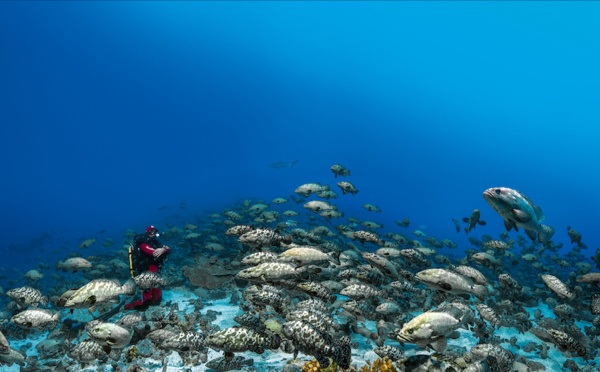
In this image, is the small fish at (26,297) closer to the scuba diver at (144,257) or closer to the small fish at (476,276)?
the scuba diver at (144,257)

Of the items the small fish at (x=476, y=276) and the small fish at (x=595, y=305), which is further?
the small fish at (x=595, y=305)

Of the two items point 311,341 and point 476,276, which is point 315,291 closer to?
point 311,341

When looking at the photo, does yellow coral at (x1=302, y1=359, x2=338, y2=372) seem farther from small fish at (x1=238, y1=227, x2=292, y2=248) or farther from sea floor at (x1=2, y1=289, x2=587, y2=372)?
small fish at (x1=238, y1=227, x2=292, y2=248)

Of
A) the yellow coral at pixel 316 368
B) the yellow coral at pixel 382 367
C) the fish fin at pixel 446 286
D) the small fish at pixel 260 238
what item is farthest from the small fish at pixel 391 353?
the small fish at pixel 260 238

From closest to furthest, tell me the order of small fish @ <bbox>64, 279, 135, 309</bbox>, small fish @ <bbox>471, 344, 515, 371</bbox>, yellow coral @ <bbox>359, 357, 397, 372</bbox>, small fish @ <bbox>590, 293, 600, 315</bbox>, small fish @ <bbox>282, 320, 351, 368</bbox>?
small fish @ <bbox>282, 320, 351, 368</bbox>
small fish @ <bbox>64, 279, 135, 309</bbox>
small fish @ <bbox>471, 344, 515, 371</bbox>
yellow coral @ <bbox>359, 357, 397, 372</bbox>
small fish @ <bbox>590, 293, 600, 315</bbox>

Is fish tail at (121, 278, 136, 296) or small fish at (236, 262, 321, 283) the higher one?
small fish at (236, 262, 321, 283)

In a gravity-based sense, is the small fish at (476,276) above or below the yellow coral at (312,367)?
above

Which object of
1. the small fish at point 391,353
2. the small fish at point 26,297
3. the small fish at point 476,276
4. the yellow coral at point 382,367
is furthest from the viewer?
the small fish at point 476,276

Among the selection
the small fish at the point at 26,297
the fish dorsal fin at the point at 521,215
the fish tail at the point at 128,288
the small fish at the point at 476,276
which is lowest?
the small fish at the point at 26,297

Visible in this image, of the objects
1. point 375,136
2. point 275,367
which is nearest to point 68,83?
point 375,136

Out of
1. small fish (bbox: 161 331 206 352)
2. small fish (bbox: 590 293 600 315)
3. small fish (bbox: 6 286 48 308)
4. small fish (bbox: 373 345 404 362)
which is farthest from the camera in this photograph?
small fish (bbox: 590 293 600 315)

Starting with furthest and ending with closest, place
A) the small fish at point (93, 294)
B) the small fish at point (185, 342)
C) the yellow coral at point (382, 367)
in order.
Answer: the yellow coral at point (382, 367) < the small fish at point (185, 342) < the small fish at point (93, 294)

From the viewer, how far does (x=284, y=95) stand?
142 m

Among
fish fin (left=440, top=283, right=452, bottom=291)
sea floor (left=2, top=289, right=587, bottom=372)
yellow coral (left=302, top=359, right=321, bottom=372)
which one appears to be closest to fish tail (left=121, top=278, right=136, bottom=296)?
sea floor (left=2, top=289, right=587, bottom=372)
